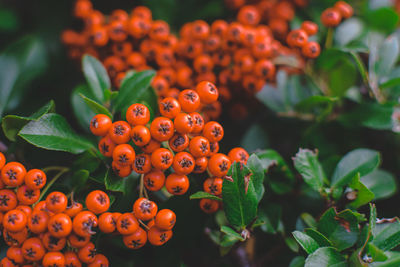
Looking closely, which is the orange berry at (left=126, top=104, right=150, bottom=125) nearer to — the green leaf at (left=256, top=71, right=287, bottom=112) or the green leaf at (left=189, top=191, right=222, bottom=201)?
the green leaf at (left=189, top=191, right=222, bottom=201)

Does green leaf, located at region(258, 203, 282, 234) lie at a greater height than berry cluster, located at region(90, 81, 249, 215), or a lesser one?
lesser

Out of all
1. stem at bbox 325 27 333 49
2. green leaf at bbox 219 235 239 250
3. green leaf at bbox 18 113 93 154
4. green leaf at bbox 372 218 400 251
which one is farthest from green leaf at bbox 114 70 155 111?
green leaf at bbox 372 218 400 251

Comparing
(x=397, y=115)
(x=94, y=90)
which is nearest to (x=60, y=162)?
(x=94, y=90)

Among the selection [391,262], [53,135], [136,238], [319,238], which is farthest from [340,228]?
[53,135]

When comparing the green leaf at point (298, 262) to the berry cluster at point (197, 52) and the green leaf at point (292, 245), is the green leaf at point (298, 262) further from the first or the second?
the berry cluster at point (197, 52)

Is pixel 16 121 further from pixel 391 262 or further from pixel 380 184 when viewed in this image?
pixel 380 184

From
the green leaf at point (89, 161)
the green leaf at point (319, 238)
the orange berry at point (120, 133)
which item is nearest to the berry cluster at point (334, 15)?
the green leaf at point (319, 238)

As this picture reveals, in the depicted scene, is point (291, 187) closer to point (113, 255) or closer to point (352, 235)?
point (352, 235)
